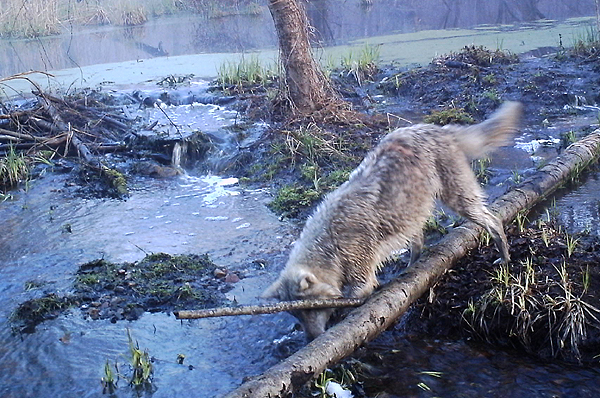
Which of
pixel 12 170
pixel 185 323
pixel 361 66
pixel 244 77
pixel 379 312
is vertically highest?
pixel 361 66

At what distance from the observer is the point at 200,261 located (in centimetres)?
713

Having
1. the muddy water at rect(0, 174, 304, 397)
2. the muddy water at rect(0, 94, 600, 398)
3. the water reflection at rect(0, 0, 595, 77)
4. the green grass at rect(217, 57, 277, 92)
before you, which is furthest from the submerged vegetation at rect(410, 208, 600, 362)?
the water reflection at rect(0, 0, 595, 77)

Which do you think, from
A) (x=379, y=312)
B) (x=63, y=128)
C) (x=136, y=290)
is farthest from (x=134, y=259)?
(x=63, y=128)

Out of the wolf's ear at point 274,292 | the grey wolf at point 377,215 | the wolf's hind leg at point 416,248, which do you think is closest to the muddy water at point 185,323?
the wolf's ear at point 274,292

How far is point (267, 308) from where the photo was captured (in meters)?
4.78

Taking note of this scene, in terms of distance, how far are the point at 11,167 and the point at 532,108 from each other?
8.86m

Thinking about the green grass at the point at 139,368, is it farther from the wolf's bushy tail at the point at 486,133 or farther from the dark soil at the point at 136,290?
the wolf's bushy tail at the point at 486,133

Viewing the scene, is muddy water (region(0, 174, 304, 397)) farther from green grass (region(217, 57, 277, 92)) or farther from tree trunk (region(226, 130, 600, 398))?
green grass (region(217, 57, 277, 92))

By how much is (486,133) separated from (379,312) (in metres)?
2.06

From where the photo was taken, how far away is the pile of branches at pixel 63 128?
1107 centimetres

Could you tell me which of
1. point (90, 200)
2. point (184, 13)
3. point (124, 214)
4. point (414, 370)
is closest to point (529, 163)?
point (414, 370)

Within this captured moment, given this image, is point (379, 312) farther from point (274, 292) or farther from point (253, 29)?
point (253, 29)

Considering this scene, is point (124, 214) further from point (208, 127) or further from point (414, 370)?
point (414, 370)

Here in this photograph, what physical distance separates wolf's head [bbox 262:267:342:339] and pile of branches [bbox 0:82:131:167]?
20.3 feet
